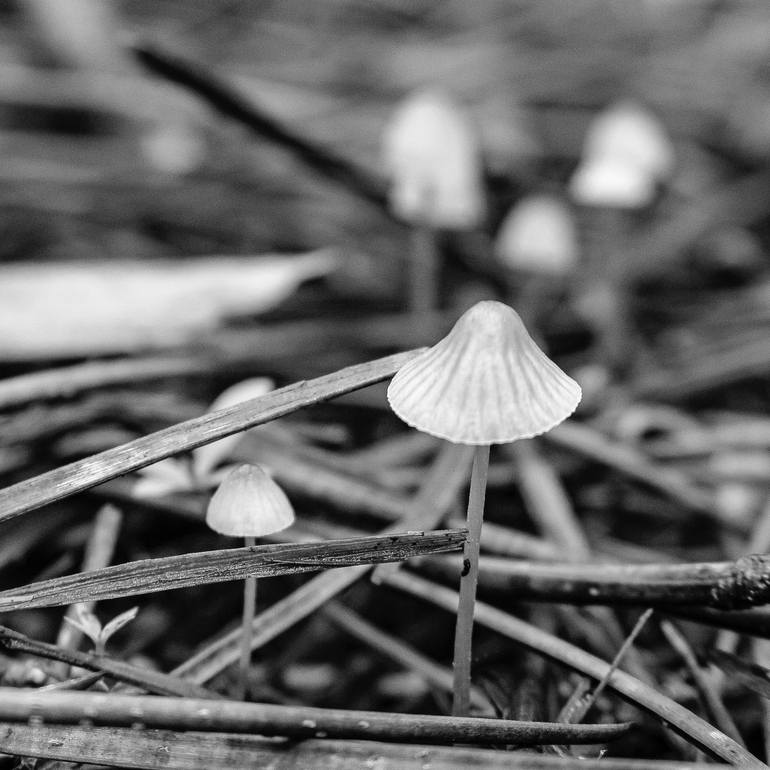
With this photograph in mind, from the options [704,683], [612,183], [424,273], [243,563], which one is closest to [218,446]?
[243,563]

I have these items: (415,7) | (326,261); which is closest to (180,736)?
(326,261)

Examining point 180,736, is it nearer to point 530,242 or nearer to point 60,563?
point 60,563

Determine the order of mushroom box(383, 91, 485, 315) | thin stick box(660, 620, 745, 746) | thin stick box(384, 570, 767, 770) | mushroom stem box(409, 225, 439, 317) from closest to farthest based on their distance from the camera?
thin stick box(384, 570, 767, 770) → thin stick box(660, 620, 745, 746) → mushroom stem box(409, 225, 439, 317) → mushroom box(383, 91, 485, 315)

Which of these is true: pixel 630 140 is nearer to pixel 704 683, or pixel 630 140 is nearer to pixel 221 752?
pixel 704 683

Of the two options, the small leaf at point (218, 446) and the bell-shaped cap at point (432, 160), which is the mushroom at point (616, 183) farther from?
the small leaf at point (218, 446)

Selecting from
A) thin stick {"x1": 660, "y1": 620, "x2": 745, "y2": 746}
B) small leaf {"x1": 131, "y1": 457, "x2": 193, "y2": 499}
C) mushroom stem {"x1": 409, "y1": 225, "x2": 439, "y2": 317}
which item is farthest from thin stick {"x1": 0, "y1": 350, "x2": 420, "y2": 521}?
mushroom stem {"x1": 409, "y1": 225, "x2": 439, "y2": 317}

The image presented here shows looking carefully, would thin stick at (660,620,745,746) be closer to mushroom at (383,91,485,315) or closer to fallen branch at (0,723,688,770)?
fallen branch at (0,723,688,770)

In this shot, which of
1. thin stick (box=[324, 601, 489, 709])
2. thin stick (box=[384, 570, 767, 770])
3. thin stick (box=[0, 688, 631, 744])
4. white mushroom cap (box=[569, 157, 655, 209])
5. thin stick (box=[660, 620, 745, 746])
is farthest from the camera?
white mushroom cap (box=[569, 157, 655, 209])

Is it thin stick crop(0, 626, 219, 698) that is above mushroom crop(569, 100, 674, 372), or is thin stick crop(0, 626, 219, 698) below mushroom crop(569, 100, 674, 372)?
below
